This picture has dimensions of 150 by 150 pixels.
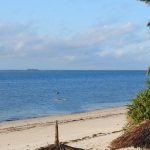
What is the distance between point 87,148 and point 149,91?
9.44 feet

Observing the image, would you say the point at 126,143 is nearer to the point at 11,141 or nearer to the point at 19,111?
the point at 11,141

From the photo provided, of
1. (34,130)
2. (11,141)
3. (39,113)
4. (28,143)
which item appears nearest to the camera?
(28,143)

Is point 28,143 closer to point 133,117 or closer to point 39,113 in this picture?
point 133,117

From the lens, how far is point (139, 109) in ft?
56.9

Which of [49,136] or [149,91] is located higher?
[149,91]

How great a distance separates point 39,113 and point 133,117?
31579mm

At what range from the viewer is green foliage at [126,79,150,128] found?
674 inches

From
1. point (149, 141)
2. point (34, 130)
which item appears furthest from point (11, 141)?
point (149, 141)

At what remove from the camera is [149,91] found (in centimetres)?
1777

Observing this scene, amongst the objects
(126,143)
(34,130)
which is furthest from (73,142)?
(34,130)

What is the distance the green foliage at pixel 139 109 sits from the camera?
17109 mm

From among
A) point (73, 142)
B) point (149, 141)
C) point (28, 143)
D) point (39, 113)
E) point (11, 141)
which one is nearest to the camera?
point (149, 141)

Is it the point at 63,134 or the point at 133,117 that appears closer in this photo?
the point at 133,117

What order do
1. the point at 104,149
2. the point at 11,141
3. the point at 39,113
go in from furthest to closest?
1. the point at 39,113
2. the point at 11,141
3. the point at 104,149
